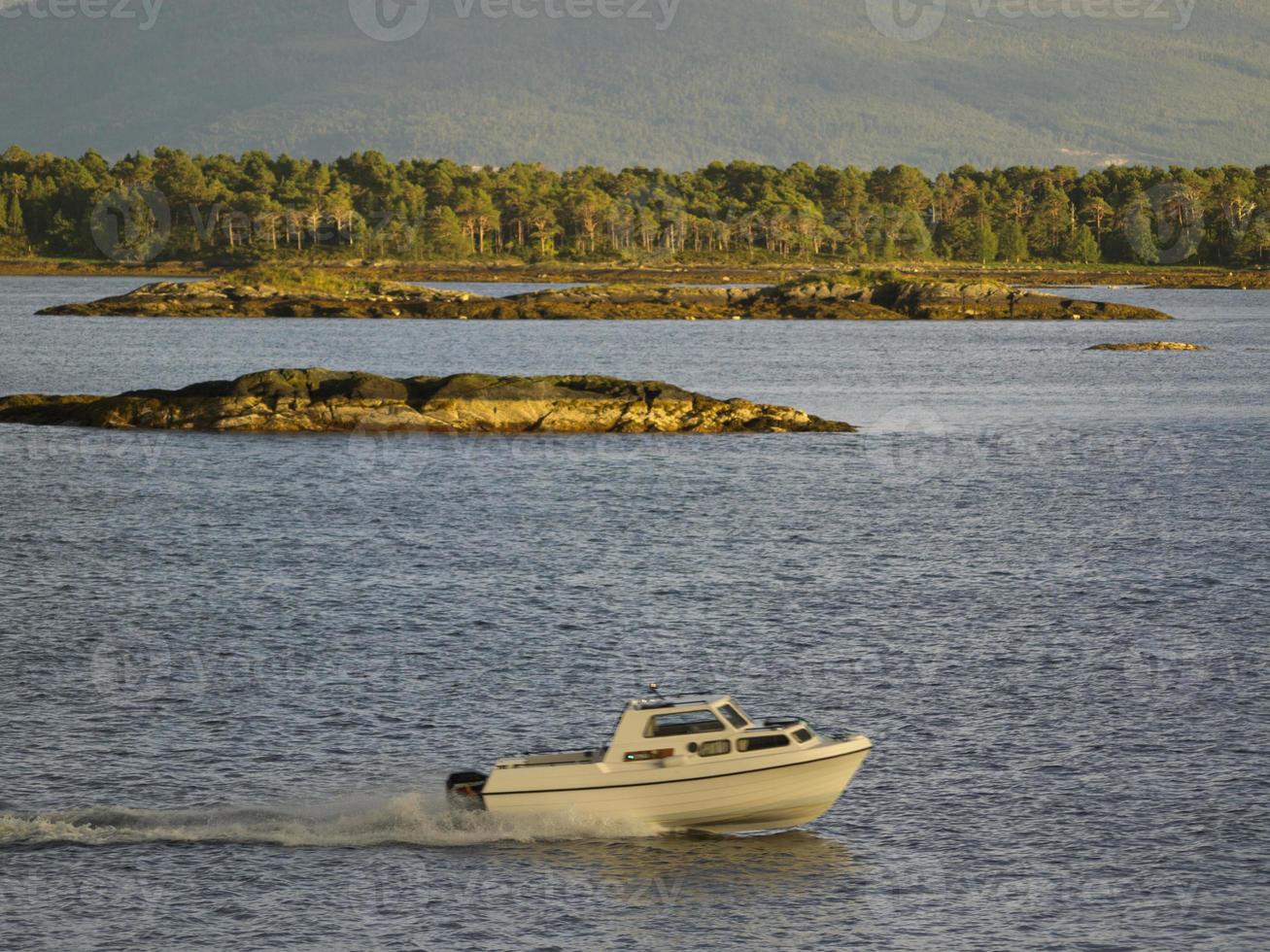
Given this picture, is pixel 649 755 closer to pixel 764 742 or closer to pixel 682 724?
pixel 682 724

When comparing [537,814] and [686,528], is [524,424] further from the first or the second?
[537,814]

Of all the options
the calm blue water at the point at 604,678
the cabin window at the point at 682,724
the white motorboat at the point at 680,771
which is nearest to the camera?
the calm blue water at the point at 604,678

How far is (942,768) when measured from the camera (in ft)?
120

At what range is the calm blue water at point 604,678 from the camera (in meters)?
29.8

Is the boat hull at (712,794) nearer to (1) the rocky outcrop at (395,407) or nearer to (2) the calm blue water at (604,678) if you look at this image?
(2) the calm blue water at (604,678)

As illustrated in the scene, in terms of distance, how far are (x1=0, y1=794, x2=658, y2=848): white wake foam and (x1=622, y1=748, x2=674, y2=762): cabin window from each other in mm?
1408

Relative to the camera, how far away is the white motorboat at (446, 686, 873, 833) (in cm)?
3197

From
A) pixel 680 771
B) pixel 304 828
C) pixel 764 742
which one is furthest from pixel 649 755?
pixel 304 828

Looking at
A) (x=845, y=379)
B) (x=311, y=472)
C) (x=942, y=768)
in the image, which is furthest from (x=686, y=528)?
(x=845, y=379)

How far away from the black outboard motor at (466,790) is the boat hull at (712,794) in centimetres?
28

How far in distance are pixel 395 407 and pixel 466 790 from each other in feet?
200

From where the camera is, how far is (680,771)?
31.9 metres

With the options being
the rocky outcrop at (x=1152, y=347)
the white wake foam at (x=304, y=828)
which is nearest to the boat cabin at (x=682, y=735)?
the white wake foam at (x=304, y=828)

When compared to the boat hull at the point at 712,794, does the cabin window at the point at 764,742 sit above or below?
above
